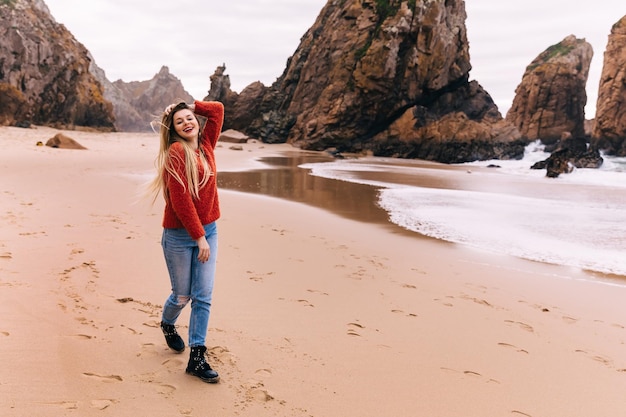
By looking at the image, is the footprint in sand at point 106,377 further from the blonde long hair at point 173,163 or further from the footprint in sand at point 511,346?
the footprint in sand at point 511,346

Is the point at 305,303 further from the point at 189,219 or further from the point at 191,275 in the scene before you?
the point at 189,219

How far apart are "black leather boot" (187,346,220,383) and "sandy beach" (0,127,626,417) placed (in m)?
0.06

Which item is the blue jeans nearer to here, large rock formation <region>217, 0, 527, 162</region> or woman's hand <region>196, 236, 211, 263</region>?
woman's hand <region>196, 236, 211, 263</region>

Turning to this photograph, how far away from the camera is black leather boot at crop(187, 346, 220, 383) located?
104 inches

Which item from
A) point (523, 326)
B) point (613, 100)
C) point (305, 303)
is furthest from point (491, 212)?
point (613, 100)

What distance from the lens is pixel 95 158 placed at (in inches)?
675

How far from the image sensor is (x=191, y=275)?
2.86 metres

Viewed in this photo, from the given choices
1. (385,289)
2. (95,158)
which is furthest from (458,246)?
(95,158)

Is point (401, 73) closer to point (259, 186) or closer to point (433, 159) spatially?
point (433, 159)

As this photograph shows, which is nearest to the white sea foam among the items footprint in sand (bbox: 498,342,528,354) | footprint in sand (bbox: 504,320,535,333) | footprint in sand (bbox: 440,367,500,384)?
footprint in sand (bbox: 504,320,535,333)

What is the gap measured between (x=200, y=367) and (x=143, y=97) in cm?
9065

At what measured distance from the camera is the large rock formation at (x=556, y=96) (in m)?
58.2

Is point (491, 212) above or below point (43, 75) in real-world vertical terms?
below

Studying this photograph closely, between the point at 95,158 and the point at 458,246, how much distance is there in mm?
14827
